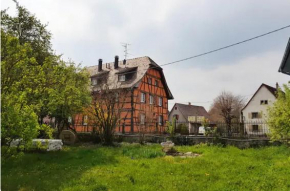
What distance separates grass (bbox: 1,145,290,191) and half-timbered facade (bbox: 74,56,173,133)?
1525 centimetres

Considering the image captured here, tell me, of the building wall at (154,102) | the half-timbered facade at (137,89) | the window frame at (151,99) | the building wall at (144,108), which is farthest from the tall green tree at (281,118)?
the window frame at (151,99)

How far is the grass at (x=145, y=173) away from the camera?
675cm

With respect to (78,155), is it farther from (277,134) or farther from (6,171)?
(277,134)

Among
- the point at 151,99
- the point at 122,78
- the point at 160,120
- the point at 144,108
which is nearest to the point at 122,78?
the point at 122,78

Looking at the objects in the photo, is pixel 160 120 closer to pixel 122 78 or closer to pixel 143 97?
pixel 143 97

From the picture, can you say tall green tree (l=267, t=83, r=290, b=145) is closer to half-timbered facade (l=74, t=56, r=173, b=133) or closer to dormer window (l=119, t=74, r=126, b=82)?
half-timbered facade (l=74, t=56, r=173, b=133)

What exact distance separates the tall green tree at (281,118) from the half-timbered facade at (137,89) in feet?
48.6

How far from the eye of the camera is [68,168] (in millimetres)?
8836

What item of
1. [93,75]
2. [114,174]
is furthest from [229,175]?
[93,75]

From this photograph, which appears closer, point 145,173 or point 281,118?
point 145,173

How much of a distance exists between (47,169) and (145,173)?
12.1ft

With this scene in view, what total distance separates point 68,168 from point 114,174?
6.87 ft

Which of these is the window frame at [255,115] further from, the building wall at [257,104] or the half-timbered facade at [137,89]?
the half-timbered facade at [137,89]

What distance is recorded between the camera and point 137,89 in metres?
27.2
